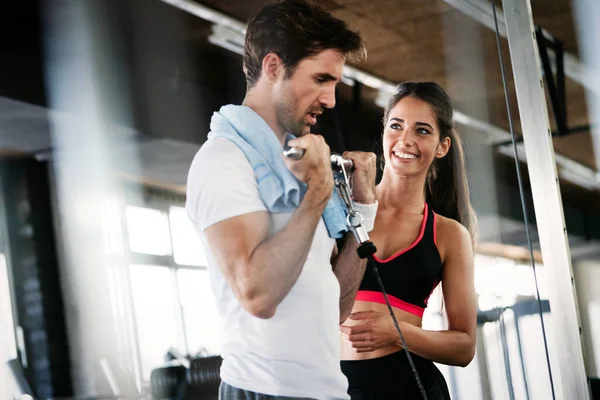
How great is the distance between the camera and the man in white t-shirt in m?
1.22

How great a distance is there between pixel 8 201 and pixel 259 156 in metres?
1.23

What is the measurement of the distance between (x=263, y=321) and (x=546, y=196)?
3.10 feet

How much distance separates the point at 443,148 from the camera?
1812 millimetres

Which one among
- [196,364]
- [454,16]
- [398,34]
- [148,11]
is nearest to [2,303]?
[196,364]

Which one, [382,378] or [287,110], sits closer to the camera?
[287,110]

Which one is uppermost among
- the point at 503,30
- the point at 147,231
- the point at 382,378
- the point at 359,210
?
the point at 503,30

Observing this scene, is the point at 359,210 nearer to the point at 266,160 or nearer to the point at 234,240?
the point at 266,160

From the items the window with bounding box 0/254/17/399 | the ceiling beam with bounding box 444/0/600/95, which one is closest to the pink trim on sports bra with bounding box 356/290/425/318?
the ceiling beam with bounding box 444/0/600/95

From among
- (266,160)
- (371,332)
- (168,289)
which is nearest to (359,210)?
(266,160)

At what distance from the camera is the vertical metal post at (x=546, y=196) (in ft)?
6.06

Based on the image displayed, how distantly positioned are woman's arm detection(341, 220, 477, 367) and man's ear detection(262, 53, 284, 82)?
0.58m

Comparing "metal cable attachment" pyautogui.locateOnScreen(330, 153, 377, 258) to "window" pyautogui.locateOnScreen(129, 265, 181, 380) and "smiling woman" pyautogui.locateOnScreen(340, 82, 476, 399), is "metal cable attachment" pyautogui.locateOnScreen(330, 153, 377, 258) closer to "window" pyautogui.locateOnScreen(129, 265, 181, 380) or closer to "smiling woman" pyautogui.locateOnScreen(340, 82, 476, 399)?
"smiling woman" pyautogui.locateOnScreen(340, 82, 476, 399)

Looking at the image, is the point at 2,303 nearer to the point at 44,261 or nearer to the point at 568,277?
the point at 44,261

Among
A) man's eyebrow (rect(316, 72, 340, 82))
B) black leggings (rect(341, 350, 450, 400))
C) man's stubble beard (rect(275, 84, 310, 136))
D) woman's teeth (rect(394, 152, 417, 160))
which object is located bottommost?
black leggings (rect(341, 350, 450, 400))
